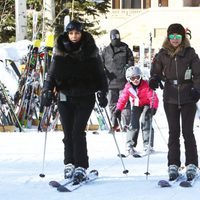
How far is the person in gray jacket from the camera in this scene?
1207 cm

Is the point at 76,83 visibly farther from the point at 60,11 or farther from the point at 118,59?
the point at 60,11

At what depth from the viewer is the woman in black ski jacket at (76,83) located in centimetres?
688

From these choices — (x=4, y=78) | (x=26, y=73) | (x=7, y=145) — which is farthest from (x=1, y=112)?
(x=4, y=78)

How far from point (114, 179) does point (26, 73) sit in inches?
278

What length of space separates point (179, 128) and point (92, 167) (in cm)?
161

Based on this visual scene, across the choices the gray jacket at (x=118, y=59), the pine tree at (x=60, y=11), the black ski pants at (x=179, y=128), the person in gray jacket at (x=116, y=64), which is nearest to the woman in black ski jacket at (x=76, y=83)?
the black ski pants at (x=179, y=128)

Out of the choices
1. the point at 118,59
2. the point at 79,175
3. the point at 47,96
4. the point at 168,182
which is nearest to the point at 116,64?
the point at 118,59

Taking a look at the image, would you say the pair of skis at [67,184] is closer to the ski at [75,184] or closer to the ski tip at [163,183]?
the ski at [75,184]

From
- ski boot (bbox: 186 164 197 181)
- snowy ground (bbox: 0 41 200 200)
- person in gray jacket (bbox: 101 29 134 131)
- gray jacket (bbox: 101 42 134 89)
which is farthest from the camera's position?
gray jacket (bbox: 101 42 134 89)

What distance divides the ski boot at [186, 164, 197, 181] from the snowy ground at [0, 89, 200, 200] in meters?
0.15

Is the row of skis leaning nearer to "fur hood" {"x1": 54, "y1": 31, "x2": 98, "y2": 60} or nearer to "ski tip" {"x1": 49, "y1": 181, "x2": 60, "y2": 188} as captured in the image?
"fur hood" {"x1": 54, "y1": 31, "x2": 98, "y2": 60}

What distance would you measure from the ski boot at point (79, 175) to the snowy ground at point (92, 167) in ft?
0.32

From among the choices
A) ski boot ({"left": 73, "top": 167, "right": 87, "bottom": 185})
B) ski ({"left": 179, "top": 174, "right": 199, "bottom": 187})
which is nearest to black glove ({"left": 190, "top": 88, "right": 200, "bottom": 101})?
ski ({"left": 179, "top": 174, "right": 199, "bottom": 187})

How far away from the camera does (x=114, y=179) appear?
290 inches
